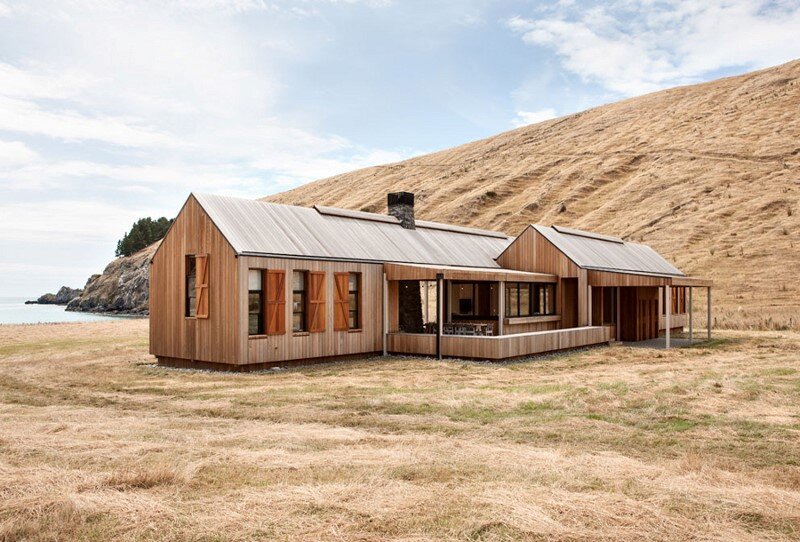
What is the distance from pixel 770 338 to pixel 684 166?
42.9 m

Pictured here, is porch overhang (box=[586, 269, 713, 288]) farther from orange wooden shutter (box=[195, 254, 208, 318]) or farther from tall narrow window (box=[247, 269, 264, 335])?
orange wooden shutter (box=[195, 254, 208, 318])

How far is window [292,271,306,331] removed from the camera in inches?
765

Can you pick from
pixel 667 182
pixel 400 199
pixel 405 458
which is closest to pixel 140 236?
pixel 667 182

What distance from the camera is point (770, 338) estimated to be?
26672mm

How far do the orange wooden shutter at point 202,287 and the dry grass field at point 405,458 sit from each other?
334 centimetres

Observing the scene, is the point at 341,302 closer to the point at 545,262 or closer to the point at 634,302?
the point at 545,262

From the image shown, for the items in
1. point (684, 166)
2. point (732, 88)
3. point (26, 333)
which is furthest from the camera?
point (732, 88)

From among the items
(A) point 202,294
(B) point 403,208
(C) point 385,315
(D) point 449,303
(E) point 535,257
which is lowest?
(C) point 385,315

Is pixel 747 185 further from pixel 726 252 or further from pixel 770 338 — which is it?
pixel 770 338

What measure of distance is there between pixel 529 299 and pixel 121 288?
78275 millimetres

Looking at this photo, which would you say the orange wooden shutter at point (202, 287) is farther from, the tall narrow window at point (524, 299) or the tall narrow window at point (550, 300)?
the tall narrow window at point (550, 300)

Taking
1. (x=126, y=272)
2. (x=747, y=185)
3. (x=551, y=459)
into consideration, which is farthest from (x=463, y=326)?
(x=126, y=272)

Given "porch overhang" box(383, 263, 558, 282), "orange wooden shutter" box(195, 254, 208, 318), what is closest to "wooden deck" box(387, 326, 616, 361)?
"porch overhang" box(383, 263, 558, 282)

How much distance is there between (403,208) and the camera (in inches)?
1072
